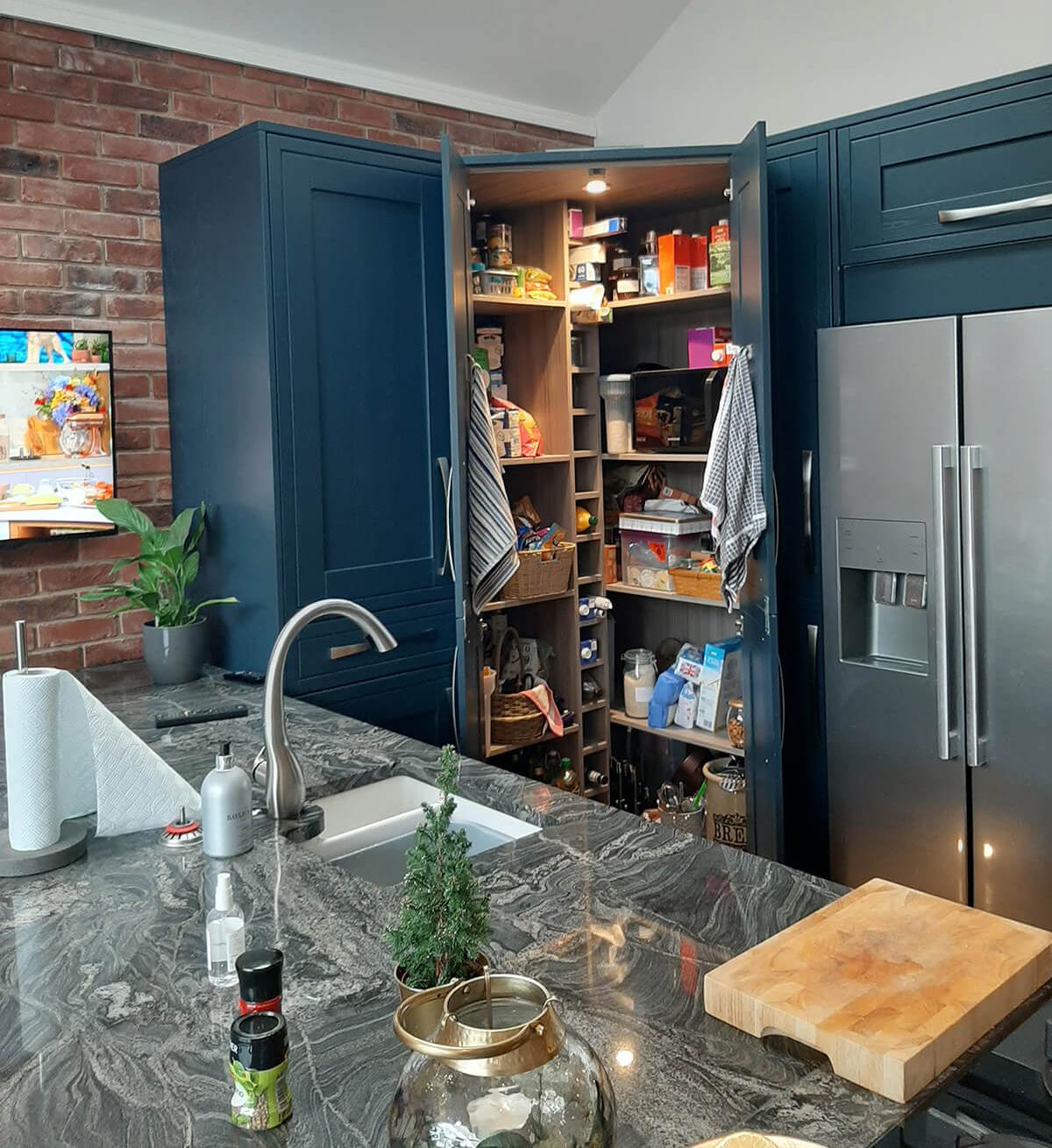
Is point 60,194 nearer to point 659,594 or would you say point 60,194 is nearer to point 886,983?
point 659,594

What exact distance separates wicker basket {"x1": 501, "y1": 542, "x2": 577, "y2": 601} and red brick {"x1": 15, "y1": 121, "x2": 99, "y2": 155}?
1.64 meters

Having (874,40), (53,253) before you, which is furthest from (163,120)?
(874,40)

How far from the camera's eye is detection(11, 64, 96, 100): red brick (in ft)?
9.23

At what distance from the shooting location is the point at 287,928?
1.48 meters

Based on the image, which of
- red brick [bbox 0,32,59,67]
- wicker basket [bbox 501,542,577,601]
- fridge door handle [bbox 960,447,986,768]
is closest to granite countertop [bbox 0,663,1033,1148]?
fridge door handle [bbox 960,447,986,768]

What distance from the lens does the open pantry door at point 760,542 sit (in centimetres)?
284

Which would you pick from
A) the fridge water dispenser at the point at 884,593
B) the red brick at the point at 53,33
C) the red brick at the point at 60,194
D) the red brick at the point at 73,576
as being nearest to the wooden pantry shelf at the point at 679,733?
the fridge water dispenser at the point at 884,593

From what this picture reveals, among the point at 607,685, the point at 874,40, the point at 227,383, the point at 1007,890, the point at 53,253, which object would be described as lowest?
the point at 1007,890

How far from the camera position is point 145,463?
3.10 meters

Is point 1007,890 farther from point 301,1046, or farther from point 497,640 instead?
point 301,1046

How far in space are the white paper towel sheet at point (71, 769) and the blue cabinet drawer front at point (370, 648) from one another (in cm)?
99

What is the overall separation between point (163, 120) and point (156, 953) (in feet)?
7.89

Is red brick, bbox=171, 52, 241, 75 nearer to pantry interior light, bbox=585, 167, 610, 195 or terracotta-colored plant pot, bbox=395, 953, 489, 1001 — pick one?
pantry interior light, bbox=585, 167, 610, 195

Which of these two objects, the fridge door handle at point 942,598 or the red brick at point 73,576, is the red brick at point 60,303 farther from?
the fridge door handle at point 942,598
